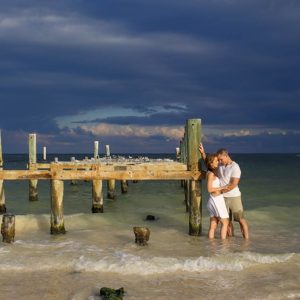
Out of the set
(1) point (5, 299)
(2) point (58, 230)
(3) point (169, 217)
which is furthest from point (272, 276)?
(3) point (169, 217)

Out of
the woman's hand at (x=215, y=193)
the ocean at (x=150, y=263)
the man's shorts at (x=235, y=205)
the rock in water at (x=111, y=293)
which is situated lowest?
the ocean at (x=150, y=263)

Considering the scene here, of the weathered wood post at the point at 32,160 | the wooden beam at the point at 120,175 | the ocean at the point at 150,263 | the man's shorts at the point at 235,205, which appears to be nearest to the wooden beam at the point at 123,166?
the wooden beam at the point at 120,175

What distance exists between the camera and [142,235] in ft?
31.5

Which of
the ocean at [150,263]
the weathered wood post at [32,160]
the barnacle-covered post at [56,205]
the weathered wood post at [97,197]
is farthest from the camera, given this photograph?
the weathered wood post at [32,160]

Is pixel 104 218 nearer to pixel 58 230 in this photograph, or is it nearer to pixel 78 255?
pixel 58 230

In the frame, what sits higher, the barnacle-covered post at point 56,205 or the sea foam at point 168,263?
the barnacle-covered post at point 56,205

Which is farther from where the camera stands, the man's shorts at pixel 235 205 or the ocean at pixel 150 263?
the man's shorts at pixel 235 205

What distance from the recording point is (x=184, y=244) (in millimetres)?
9914

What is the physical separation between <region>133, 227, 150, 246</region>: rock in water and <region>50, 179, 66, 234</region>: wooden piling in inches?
101

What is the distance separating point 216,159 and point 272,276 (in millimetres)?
2852

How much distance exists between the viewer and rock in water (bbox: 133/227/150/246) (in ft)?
31.2

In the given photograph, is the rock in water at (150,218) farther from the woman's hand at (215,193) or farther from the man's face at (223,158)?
the man's face at (223,158)

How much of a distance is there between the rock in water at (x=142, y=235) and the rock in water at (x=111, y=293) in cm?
308

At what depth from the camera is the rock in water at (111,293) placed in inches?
243
